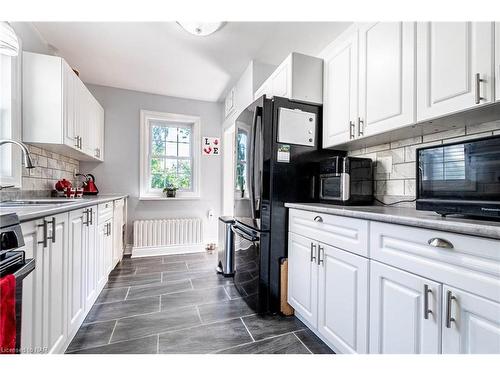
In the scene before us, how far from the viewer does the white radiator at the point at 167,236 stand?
11.1 feet

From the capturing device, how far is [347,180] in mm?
1642

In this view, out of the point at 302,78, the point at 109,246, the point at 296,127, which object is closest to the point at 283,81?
the point at 302,78

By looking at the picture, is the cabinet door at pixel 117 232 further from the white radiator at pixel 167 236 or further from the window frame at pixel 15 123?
the window frame at pixel 15 123

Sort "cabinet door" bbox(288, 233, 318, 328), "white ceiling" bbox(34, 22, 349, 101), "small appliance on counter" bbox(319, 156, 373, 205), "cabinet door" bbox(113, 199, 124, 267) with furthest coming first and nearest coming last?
1. "cabinet door" bbox(113, 199, 124, 267)
2. "white ceiling" bbox(34, 22, 349, 101)
3. "small appliance on counter" bbox(319, 156, 373, 205)
4. "cabinet door" bbox(288, 233, 318, 328)

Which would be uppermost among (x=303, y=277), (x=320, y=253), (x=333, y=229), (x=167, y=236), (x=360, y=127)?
(x=360, y=127)

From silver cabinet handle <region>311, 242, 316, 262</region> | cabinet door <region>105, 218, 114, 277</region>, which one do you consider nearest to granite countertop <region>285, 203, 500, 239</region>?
silver cabinet handle <region>311, 242, 316, 262</region>

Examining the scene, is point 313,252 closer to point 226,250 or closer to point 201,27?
point 226,250

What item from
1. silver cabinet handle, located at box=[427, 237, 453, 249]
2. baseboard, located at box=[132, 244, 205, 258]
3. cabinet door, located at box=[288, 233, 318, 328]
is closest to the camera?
silver cabinet handle, located at box=[427, 237, 453, 249]

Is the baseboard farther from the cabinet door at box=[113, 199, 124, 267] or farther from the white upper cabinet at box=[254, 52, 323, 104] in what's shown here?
the white upper cabinet at box=[254, 52, 323, 104]

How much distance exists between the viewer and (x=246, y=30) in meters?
2.18

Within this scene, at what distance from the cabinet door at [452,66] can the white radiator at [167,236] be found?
3234 millimetres

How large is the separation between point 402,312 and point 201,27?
2552 mm

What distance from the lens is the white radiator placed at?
3395mm

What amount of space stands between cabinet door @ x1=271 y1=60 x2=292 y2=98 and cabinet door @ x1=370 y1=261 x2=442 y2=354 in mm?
1523
